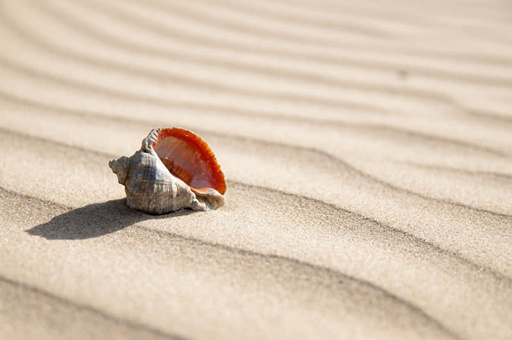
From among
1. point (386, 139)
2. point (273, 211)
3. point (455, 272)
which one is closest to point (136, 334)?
point (273, 211)

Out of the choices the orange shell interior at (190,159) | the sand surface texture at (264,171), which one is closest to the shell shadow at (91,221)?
the sand surface texture at (264,171)

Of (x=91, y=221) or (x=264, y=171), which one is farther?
(x=264, y=171)

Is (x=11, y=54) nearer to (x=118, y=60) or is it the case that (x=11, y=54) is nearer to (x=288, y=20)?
(x=118, y=60)

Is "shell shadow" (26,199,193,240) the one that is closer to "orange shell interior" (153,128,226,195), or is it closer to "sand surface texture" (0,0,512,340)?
"sand surface texture" (0,0,512,340)

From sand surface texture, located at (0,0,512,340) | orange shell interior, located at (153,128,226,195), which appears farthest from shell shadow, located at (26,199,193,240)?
orange shell interior, located at (153,128,226,195)

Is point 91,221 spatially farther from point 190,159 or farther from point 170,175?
point 190,159

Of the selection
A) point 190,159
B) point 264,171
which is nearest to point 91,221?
point 190,159
